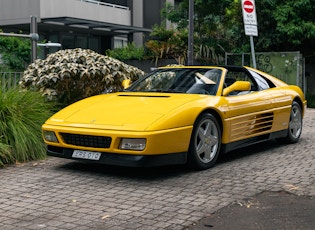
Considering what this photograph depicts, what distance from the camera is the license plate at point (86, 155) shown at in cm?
586

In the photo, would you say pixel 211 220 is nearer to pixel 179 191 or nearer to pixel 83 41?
pixel 179 191

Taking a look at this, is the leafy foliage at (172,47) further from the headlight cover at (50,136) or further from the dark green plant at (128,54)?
the headlight cover at (50,136)

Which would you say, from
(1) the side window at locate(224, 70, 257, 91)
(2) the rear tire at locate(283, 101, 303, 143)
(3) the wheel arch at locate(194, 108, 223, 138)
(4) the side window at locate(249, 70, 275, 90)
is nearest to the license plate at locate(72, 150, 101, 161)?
(3) the wheel arch at locate(194, 108, 223, 138)

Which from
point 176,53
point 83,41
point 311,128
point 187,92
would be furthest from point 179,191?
point 83,41

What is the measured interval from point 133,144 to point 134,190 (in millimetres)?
535

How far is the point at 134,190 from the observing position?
539 cm

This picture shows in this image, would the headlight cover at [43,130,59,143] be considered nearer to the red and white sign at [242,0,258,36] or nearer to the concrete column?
the red and white sign at [242,0,258,36]

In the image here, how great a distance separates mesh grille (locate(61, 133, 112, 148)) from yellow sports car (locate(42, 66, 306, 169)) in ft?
0.04

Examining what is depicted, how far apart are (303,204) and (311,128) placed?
631cm

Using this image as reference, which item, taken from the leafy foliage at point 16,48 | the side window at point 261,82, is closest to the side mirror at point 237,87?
the side window at point 261,82

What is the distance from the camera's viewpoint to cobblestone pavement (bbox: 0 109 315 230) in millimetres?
4391

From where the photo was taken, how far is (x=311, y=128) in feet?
35.4

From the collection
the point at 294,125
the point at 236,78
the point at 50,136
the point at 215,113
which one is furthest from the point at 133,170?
the point at 294,125

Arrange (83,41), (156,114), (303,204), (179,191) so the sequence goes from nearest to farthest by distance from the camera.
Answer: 1. (303,204)
2. (179,191)
3. (156,114)
4. (83,41)
